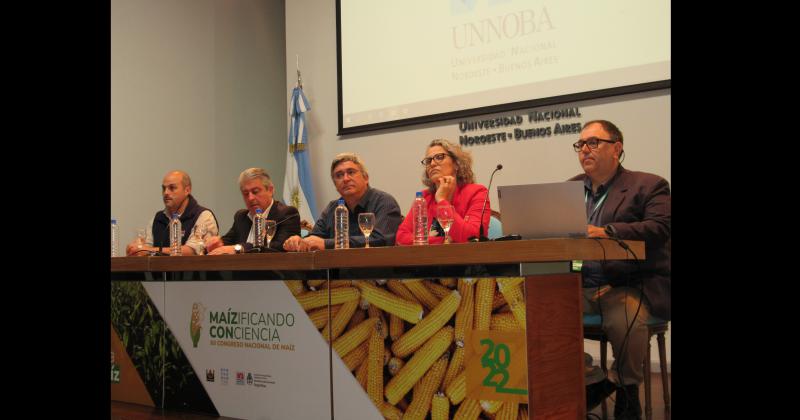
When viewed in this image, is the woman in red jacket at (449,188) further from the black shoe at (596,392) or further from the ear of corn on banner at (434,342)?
the black shoe at (596,392)

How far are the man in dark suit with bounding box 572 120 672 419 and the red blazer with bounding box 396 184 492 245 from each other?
21.5 inches

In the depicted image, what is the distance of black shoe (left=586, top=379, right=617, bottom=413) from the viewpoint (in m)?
3.13

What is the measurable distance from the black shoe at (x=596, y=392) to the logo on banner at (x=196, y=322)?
70.3 inches

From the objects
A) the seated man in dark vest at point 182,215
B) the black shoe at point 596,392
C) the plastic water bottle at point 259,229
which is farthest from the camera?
the seated man in dark vest at point 182,215

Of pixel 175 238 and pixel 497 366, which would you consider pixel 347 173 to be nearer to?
pixel 175 238

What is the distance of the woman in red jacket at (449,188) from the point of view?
3.87m

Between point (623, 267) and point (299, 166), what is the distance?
389 centimetres

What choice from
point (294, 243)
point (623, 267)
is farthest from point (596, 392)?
point (294, 243)

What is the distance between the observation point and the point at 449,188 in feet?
12.8

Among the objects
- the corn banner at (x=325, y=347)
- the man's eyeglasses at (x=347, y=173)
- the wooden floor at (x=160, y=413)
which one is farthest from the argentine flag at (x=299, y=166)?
the wooden floor at (x=160, y=413)

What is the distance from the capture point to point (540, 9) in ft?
18.2
